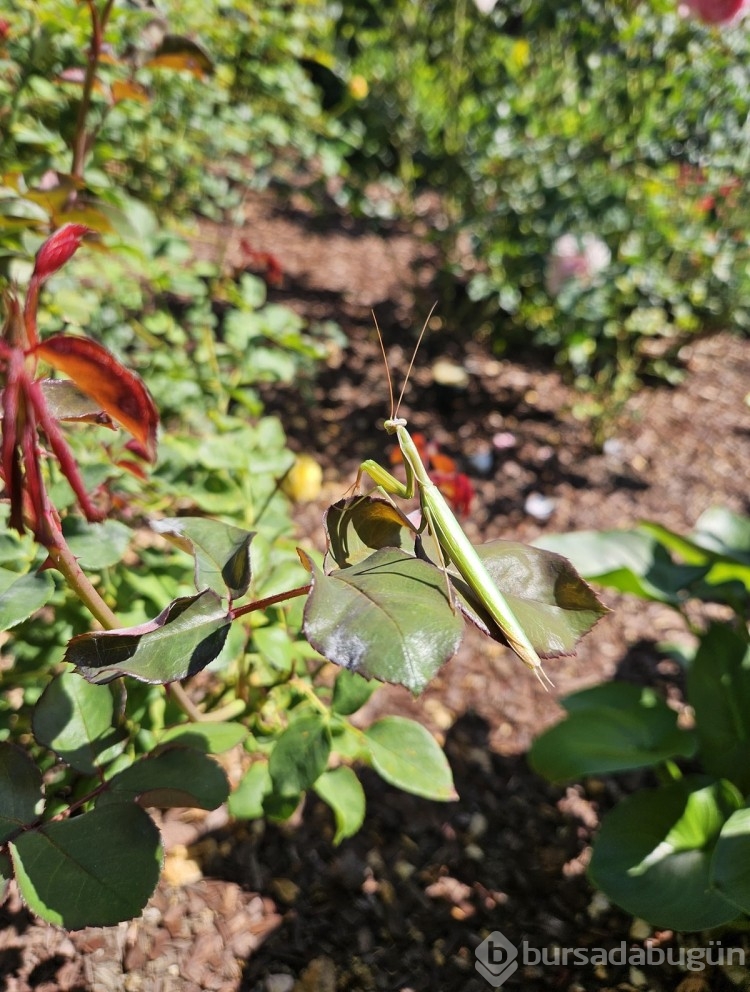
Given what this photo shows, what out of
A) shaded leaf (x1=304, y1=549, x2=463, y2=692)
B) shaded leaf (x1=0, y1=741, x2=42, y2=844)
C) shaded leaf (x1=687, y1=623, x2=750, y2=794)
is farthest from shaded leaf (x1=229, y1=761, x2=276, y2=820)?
shaded leaf (x1=687, y1=623, x2=750, y2=794)

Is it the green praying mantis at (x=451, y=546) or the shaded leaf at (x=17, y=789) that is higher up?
the green praying mantis at (x=451, y=546)

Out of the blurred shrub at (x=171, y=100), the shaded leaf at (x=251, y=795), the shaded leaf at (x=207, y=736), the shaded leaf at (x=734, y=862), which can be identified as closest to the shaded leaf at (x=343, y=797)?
the shaded leaf at (x=251, y=795)

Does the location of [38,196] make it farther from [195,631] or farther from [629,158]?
[629,158]

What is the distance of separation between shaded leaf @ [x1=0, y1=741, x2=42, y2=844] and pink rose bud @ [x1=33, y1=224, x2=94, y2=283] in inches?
22.2

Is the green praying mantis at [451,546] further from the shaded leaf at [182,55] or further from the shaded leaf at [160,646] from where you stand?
the shaded leaf at [182,55]

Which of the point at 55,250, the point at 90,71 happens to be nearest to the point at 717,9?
the point at 90,71

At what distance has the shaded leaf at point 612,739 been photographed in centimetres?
132

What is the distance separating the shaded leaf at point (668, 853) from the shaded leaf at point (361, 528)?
0.85 m

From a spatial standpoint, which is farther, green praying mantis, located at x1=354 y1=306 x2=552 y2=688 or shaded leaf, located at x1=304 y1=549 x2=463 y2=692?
green praying mantis, located at x1=354 y1=306 x2=552 y2=688

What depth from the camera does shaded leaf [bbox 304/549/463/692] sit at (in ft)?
1.67

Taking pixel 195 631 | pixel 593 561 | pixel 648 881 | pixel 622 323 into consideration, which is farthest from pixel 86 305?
pixel 622 323

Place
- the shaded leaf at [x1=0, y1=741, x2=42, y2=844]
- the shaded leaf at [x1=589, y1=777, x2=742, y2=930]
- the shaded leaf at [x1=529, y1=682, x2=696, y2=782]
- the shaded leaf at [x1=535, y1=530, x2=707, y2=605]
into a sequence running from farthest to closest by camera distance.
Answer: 1. the shaded leaf at [x1=535, y1=530, x2=707, y2=605]
2. the shaded leaf at [x1=529, y1=682, x2=696, y2=782]
3. the shaded leaf at [x1=589, y1=777, x2=742, y2=930]
4. the shaded leaf at [x1=0, y1=741, x2=42, y2=844]

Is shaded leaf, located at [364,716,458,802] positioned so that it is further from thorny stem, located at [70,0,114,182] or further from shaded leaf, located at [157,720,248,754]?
thorny stem, located at [70,0,114,182]

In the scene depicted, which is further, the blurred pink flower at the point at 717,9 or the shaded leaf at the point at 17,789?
the blurred pink flower at the point at 717,9
